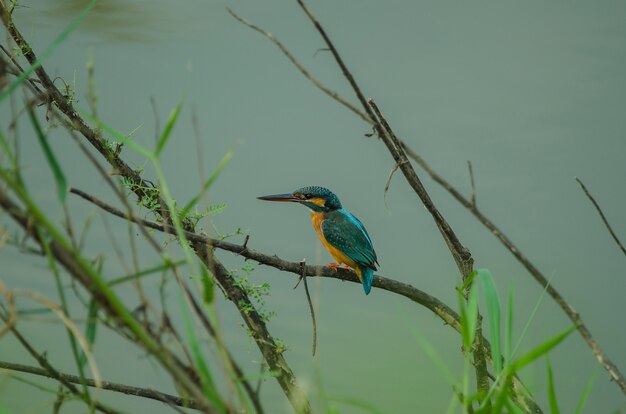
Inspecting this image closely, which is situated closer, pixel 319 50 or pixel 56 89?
pixel 319 50

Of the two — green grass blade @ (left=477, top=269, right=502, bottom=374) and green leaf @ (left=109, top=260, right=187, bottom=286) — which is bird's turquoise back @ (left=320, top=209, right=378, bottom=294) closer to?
green grass blade @ (left=477, top=269, right=502, bottom=374)

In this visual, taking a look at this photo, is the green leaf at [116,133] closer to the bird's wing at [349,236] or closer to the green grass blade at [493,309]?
the green grass blade at [493,309]

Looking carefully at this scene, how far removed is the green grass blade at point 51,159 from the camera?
0.78 metres

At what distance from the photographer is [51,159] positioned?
80cm

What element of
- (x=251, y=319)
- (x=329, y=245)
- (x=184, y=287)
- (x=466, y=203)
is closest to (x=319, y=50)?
(x=466, y=203)

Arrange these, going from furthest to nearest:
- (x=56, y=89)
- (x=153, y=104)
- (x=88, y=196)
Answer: (x=56, y=89)
(x=88, y=196)
(x=153, y=104)

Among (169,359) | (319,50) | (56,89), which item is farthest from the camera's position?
(56,89)

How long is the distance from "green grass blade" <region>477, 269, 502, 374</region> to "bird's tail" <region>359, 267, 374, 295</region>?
136cm

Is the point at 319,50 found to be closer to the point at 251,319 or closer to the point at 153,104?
the point at 153,104

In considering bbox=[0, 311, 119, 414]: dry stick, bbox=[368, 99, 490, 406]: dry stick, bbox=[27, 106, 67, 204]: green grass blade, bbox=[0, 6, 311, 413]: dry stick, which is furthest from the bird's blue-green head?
bbox=[27, 106, 67, 204]: green grass blade

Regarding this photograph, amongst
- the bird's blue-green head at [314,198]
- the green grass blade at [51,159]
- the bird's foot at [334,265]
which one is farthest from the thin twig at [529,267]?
the bird's blue-green head at [314,198]

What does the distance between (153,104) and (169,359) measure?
12.2 inches

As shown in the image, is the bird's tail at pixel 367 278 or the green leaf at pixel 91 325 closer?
the green leaf at pixel 91 325

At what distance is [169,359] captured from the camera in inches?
29.5
